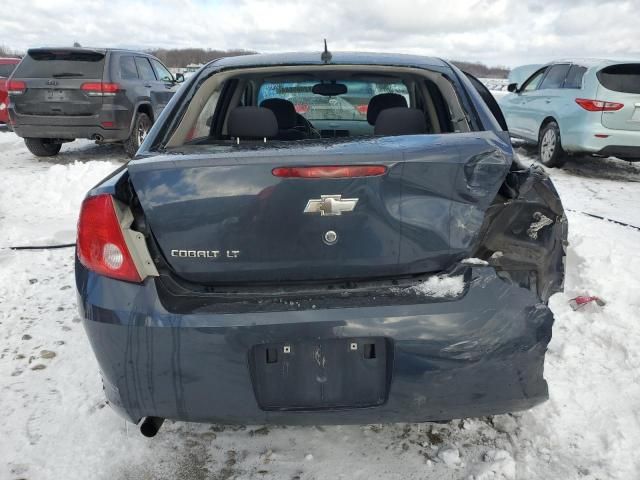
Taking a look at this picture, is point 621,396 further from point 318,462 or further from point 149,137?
point 149,137

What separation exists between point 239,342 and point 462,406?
773 millimetres

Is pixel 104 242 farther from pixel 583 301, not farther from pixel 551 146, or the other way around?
pixel 551 146

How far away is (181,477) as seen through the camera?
1943 mm

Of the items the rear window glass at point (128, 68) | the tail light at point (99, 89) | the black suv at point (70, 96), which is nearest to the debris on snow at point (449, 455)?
the black suv at point (70, 96)

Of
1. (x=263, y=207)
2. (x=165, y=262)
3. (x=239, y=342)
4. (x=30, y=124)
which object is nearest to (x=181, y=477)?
(x=239, y=342)

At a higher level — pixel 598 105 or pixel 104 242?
pixel 104 242

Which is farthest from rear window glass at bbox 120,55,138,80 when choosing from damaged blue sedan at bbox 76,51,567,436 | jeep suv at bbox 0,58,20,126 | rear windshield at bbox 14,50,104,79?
damaged blue sedan at bbox 76,51,567,436

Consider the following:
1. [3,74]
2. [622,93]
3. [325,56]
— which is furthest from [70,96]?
[622,93]

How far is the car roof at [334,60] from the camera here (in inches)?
99.4

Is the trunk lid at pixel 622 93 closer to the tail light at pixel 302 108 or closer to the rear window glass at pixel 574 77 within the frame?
the rear window glass at pixel 574 77

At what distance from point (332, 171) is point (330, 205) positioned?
0.11 meters

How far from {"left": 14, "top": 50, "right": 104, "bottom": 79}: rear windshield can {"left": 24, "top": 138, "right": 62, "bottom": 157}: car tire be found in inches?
42.7

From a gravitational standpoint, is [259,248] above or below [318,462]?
above

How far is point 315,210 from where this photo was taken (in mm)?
1601
